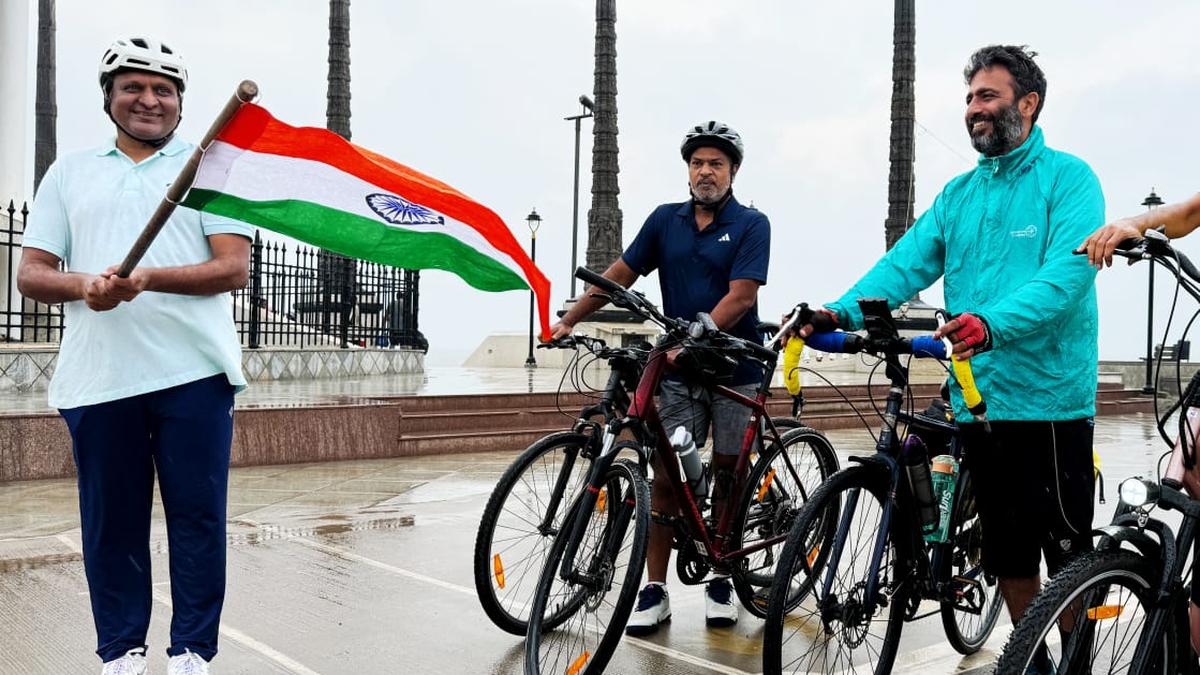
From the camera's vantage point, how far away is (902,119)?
98.6 feet

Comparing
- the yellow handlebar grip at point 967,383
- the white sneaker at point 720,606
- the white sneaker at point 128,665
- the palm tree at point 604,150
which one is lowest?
the white sneaker at point 720,606

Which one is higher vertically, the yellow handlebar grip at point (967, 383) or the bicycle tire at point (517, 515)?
the yellow handlebar grip at point (967, 383)

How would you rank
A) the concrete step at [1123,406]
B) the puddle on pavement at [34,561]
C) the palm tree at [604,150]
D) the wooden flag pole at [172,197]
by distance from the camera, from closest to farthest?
the wooden flag pole at [172,197]
the puddle on pavement at [34,561]
the concrete step at [1123,406]
the palm tree at [604,150]

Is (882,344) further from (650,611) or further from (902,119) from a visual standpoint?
(902,119)

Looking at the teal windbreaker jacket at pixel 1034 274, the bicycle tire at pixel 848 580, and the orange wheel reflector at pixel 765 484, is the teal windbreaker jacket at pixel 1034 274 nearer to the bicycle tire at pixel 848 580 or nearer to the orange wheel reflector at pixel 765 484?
the bicycle tire at pixel 848 580

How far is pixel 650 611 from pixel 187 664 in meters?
1.86

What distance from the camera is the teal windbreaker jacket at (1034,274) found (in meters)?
3.05

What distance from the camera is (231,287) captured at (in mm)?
3197

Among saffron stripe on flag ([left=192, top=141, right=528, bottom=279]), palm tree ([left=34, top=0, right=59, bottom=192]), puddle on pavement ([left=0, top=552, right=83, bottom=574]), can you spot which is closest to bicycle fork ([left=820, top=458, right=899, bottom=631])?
saffron stripe on flag ([left=192, top=141, right=528, bottom=279])

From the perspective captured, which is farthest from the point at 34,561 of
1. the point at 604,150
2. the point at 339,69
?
the point at 339,69

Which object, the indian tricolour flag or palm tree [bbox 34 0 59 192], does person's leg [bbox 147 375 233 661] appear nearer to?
the indian tricolour flag

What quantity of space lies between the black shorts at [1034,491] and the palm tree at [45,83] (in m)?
25.0

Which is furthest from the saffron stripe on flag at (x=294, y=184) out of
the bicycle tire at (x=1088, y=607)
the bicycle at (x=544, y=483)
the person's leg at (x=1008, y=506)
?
the bicycle tire at (x=1088, y=607)

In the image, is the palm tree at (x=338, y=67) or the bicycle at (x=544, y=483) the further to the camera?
the palm tree at (x=338, y=67)
